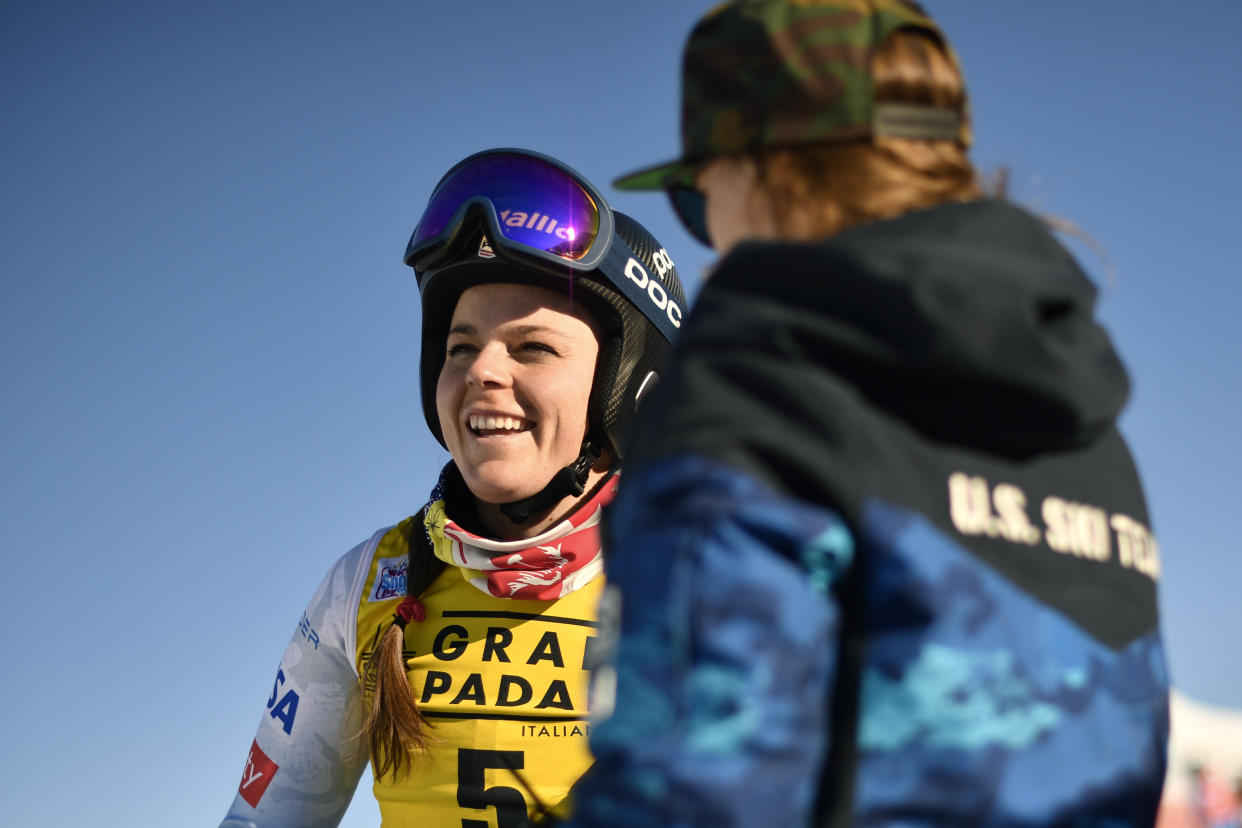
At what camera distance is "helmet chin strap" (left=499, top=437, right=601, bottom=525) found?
9.13 ft

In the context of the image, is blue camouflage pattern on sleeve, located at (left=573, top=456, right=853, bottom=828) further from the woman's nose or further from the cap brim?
the woman's nose

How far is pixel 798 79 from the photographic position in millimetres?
1187

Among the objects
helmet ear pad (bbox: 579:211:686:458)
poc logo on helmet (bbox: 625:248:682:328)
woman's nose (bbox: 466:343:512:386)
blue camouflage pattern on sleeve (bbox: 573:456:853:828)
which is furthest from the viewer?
poc logo on helmet (bbox: 625:248:682:328)

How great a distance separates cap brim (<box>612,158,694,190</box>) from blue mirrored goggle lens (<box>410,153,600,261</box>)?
128 centimetres

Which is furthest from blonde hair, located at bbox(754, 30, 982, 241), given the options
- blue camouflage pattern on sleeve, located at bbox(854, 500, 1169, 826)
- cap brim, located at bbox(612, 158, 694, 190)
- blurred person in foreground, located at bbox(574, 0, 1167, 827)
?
blue camouflage pattern on sleeve, located at bbox(854, 500, 1169, 826)

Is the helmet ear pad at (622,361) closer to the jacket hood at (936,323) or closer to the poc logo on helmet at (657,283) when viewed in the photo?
the poc logo on helmet at (657,283)

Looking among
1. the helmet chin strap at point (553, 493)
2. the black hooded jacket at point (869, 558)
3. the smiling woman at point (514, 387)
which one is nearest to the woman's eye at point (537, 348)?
the smiling woman at point (514, 387)

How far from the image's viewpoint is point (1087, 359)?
1120 millimetres

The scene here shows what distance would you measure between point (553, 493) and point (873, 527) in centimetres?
190

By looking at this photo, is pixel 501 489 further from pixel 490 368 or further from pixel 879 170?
pixel 879 170

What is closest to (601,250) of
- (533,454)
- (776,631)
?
(533,454)

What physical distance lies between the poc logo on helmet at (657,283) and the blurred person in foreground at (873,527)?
1.75 metres

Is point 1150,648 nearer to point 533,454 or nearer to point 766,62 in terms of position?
point 766,62

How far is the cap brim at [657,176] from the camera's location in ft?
4.48
